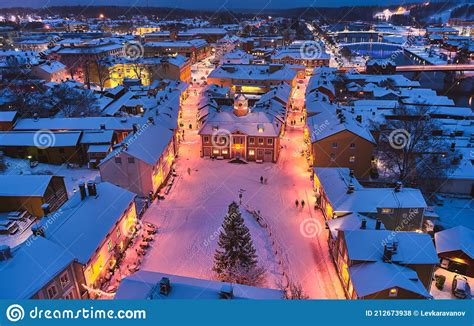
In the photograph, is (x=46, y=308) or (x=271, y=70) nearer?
(x=46, y=308)

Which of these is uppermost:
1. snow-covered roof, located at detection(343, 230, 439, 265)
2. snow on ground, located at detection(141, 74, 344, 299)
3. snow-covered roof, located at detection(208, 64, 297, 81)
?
snow-covered roof, located at detection(208, 64, 297, 81)

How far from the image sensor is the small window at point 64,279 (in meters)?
17.5

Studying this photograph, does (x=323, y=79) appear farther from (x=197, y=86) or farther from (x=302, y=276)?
(x=302, y=276)

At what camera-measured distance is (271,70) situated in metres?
61.2

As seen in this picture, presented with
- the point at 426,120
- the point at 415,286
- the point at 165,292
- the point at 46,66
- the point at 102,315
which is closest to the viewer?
the point at 102,315

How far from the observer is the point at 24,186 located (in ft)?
84.2

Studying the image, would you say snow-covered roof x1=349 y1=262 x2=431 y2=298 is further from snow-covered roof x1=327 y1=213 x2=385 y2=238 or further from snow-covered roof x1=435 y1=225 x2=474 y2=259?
snow-covered roof x1=435 y1=225 x2=474 y2=259

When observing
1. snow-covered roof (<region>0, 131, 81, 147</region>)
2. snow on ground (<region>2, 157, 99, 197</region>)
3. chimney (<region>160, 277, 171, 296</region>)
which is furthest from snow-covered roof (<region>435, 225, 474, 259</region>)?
snow-covered roof (<region>0, 131, 81, 147</region>)

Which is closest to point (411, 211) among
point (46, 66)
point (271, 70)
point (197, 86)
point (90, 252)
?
point (90, 252)

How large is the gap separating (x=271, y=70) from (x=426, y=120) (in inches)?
1217

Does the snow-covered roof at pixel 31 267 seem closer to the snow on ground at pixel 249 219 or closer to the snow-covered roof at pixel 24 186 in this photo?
the snow on ground at pixel 249 219

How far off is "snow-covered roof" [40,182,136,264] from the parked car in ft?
63.6

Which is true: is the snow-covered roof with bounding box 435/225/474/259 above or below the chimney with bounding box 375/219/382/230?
below

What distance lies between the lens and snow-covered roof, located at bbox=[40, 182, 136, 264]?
753 inches
